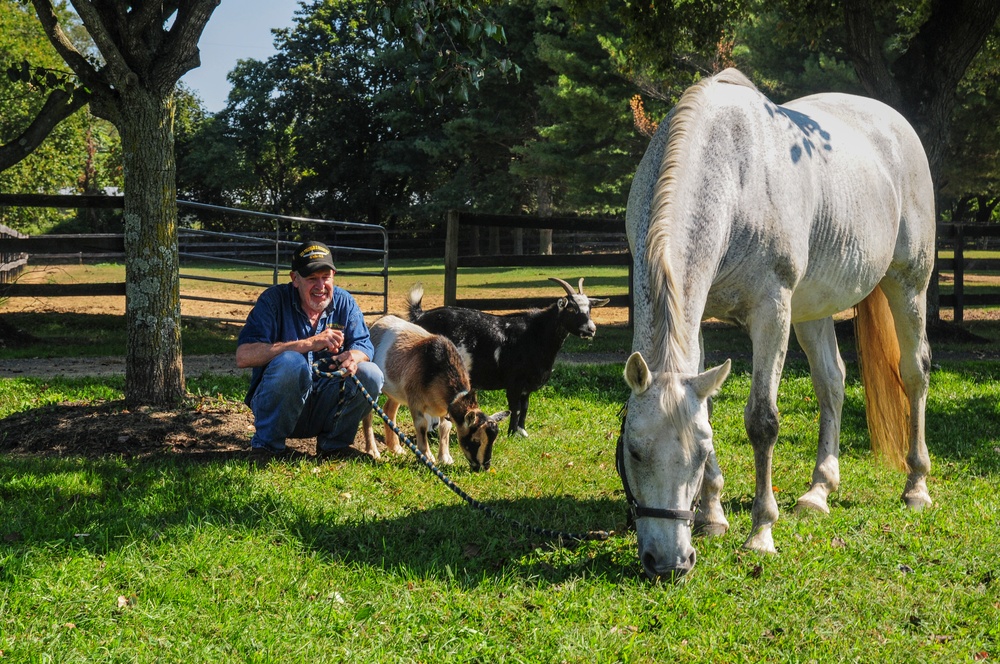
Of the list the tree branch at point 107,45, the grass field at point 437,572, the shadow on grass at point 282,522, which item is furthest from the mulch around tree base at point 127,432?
the tree branch at point 107,45

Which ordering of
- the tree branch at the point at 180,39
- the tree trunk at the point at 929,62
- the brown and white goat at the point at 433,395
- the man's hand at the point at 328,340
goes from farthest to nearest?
the tree trunk at the point at 929,62, the tree branch at the point at 180,39, the brown and white goat at the point at 433,395, the man's hand at the point at 328,340

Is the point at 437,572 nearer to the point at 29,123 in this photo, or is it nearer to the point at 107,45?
the point at 107,45

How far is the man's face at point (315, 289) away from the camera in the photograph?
587cm

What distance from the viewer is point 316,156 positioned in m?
44.2

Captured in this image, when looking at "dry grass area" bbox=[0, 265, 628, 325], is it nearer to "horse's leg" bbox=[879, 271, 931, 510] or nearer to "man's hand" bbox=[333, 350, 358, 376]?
"man's hand" bbox=[333, 350, 358, 376]

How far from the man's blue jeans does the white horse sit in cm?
229

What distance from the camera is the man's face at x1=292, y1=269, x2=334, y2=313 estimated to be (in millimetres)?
5867

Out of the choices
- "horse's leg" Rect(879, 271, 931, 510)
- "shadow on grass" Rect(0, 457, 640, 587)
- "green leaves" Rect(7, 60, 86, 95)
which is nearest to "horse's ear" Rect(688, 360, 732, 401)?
"shadow on grass" Rect(0, 457, 640, 587)

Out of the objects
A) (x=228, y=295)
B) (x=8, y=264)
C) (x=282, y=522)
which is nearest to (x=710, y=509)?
(x=282, y=522)

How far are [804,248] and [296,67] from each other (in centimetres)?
4466

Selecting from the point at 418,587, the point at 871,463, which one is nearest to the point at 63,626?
the point at 418,587

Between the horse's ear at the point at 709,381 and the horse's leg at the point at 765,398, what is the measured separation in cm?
105

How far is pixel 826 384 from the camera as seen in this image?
648 cm

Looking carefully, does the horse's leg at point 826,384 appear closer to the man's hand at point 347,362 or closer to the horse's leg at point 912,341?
the horse's leg at point 912,341
